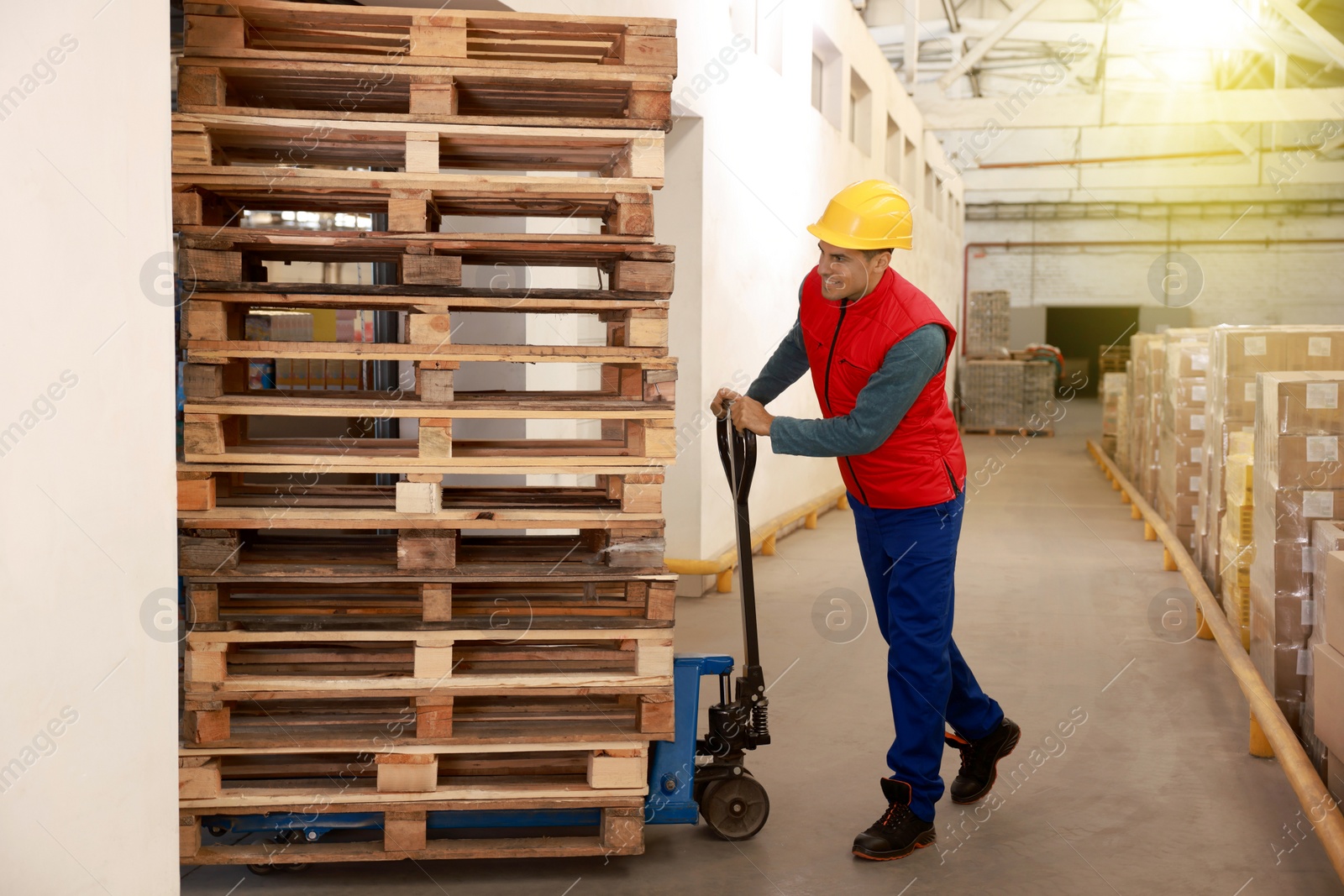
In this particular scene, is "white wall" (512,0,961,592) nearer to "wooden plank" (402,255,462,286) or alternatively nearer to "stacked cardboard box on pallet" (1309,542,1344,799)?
"wooden plank" (402,255,462,286)

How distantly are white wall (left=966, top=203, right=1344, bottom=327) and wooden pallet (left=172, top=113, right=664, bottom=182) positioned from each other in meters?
24.8

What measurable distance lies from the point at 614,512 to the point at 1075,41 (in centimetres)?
1639

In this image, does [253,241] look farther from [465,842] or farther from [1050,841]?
[1050,841]

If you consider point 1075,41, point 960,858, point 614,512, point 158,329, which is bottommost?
point 960,858

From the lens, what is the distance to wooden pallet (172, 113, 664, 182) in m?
3.19

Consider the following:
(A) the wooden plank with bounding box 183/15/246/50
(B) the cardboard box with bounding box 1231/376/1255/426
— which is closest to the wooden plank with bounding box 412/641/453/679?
(A) the wooden plank with bounding box 183/15/246/50

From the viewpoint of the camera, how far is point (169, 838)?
2.70 m

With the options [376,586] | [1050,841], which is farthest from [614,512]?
[1050,841]

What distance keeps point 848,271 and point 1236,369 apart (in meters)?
3.84

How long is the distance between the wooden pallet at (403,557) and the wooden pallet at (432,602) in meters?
0.03

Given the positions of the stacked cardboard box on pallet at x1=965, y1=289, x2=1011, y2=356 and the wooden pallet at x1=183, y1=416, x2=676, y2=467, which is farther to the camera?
the stacked cardboard box on pallet at x1=965, y1=289, x2=1011, y2=356

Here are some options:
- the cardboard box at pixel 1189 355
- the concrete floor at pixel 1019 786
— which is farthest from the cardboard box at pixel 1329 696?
the cardboard box at pixel 1189 355

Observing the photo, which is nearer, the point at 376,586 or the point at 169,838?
the point at 169,838

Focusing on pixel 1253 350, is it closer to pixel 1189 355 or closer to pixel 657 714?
pixel 1189 355
